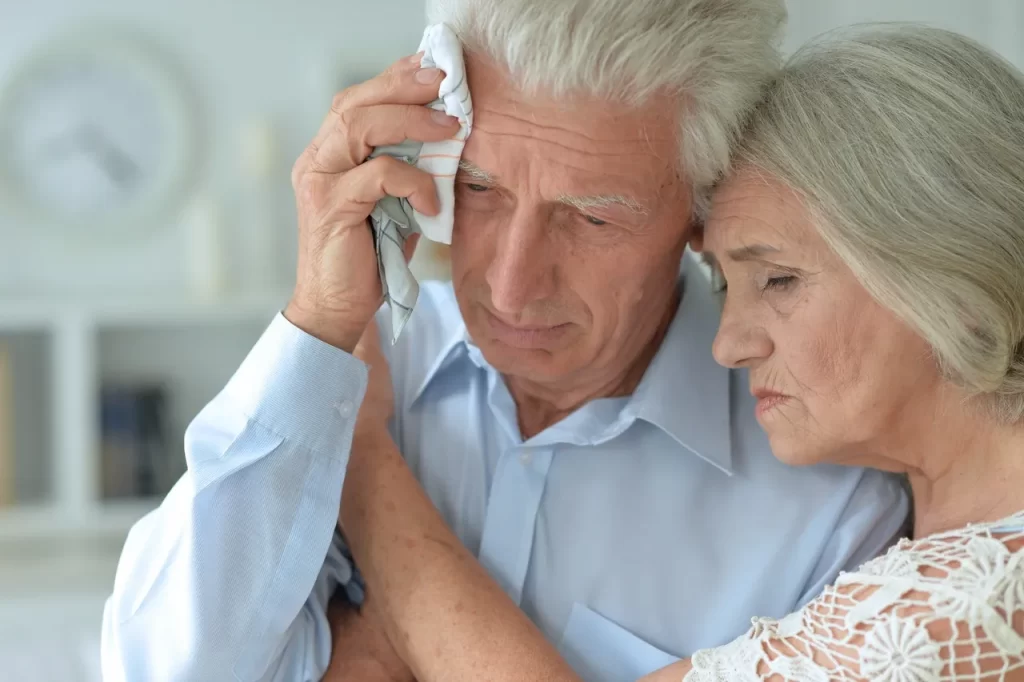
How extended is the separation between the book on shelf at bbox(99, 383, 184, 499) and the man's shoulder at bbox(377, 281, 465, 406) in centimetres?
188

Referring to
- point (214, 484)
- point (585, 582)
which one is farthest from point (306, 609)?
point (585, 582)

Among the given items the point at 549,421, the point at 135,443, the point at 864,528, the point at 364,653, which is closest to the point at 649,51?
the point at 549,421

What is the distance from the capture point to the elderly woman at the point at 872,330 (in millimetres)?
1018

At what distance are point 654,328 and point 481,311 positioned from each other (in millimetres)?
249

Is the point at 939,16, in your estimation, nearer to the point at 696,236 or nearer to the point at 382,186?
the point at 696,236

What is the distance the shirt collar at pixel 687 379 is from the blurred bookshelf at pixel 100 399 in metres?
1.79

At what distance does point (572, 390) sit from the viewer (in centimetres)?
144

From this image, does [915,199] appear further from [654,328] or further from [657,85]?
[654,328]

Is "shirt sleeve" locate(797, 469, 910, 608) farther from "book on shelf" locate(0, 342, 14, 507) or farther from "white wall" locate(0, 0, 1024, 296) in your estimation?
"book on shelf" locate(0, 342, 14, 507)

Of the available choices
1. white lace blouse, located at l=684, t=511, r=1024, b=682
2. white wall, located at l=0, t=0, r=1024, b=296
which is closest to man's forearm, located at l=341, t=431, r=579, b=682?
white lace blouse, located at l=684, t=511, r=1024, b=682

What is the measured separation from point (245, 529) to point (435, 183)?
461 mm

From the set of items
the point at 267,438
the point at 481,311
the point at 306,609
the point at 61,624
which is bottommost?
the point at 61,624

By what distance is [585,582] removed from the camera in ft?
4.31

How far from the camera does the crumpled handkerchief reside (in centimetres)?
120
